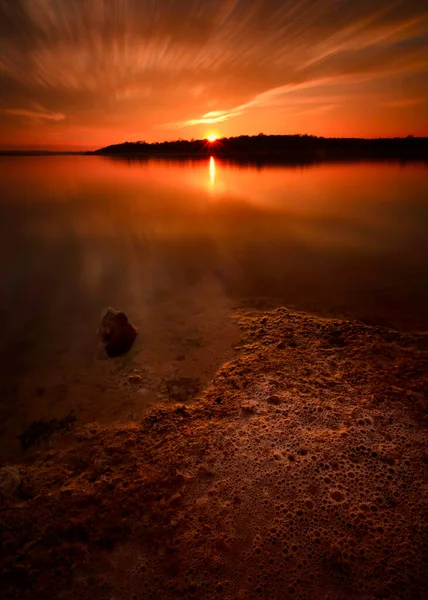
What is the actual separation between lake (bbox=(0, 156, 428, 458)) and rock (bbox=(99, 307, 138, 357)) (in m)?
0.31

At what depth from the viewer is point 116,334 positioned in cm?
662

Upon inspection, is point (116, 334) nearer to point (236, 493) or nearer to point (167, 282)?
point (236, 493)

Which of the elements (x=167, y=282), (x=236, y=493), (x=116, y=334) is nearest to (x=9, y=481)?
(x=236, y=493)

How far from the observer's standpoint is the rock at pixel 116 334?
659 cm

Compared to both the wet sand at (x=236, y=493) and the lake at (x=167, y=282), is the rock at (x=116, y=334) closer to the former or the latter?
the lake at (x=167, y=282)

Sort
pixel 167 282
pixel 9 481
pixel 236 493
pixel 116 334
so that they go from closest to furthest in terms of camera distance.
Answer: pixel 236 493
pixel 9 481
pixel 116 334
pixel 167 282

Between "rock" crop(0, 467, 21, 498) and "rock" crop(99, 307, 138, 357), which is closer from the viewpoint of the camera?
"rock" crop(0, 467, 21, 498)

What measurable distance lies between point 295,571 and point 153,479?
1.80m

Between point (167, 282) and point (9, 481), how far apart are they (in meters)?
7.28

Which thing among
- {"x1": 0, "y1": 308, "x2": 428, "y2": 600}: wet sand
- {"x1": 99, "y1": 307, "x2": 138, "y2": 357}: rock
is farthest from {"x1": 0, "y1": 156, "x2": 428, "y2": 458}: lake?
{"x1": 0, "y1": 308, "x2": 428, "y2": 600}: wet sand

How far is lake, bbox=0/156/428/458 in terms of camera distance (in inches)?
237

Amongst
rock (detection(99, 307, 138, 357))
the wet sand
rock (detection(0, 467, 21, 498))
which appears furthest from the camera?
rock (detection(99, 307, 138, 357))

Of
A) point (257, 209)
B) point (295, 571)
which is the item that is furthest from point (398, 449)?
point (257, 209)

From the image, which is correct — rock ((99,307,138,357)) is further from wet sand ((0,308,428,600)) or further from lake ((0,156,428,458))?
wet sand ((0,308,428,600))
